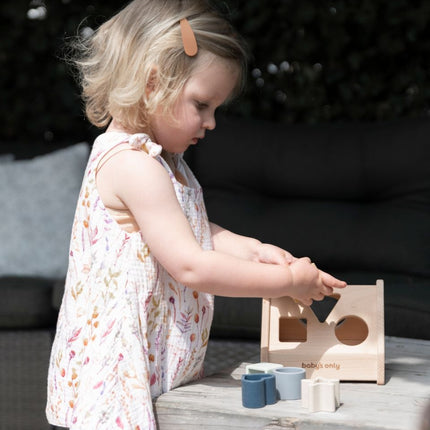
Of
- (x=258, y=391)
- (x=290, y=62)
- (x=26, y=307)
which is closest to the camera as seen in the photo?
(x=258, y=391)

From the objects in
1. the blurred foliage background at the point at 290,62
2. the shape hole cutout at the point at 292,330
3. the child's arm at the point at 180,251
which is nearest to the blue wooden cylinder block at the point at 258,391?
the child's arm at the point at 180,251

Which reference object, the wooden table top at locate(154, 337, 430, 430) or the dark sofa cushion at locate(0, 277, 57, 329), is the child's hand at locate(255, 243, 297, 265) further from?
the dark sofa cushion at locate(0, 277, 57, 329)

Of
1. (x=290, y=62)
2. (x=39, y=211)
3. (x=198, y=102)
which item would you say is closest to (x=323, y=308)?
(x=198, y=102)

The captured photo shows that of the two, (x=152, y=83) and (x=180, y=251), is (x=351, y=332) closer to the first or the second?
(x=180, y=251)

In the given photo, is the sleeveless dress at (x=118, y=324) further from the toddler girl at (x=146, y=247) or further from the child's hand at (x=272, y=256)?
the child's hand at (x=272, y=256)

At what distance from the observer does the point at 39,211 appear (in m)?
3.01

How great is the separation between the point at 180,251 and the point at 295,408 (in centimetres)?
31

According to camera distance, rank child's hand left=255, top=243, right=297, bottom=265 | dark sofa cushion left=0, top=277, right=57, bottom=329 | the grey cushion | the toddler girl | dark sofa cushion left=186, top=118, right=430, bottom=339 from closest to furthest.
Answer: the toddler girl, child's hand left=255, top=243, right=297, bottom=265, dark sofa cushion left=0, top=277, right=57, bottom=329, dark sofa cushion left=186, top=118, right=430, bottom=339, the grey cushion

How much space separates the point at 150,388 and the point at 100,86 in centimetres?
58

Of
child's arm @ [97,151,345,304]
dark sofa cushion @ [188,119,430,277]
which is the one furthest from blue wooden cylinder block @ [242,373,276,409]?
dark sofa cushion @ [188,119,430,277]

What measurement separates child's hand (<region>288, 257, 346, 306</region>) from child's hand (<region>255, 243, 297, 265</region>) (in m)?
0.12

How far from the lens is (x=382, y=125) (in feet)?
9.87

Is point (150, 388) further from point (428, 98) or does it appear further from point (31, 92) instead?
point (31, 92)

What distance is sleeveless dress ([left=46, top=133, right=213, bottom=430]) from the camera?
1334 millimetres
